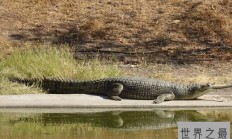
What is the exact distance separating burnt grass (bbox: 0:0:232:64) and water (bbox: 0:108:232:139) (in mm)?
5976

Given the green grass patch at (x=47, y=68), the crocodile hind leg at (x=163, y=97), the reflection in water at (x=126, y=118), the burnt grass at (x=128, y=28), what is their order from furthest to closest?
the burnt grass at (x=128, y=28)
the green grass patch at (x=47, y=68)
the crocodile hind leg at (x=163, y=97)
the reflection in water at (x=126, y=118)

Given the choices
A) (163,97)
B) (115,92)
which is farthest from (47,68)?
(163,97)

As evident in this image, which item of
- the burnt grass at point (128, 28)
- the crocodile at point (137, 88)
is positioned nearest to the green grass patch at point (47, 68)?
the crocodile at point (137, 88)

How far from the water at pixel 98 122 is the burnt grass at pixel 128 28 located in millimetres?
5976

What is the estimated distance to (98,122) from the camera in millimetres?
9984

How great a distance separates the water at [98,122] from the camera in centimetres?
902

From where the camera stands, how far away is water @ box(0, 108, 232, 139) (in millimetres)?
9016

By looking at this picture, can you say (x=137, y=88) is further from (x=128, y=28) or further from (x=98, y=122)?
(x=128, y=28)

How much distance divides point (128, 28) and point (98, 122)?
9.33 meters

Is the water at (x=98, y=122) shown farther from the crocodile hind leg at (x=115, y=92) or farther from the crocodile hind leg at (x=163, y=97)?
the crocodile hind leg at (x=115, y=92)

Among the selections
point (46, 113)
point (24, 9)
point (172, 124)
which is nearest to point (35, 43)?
point (24, 9)

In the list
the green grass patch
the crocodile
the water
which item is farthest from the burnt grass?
the water

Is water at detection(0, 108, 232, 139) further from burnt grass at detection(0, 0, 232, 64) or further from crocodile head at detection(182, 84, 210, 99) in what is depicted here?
burnt grass at detection(0, 0, 232, 64)

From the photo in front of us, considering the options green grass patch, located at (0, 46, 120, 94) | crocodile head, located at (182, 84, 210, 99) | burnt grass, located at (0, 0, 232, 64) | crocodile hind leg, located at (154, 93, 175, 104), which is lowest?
crocodile hind leg, located at (154, 93, 175, 104)
